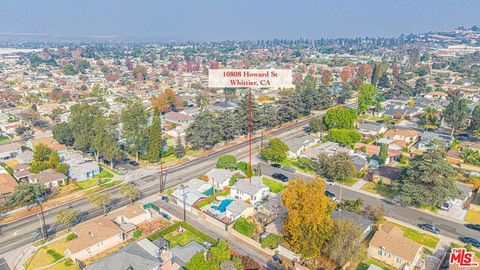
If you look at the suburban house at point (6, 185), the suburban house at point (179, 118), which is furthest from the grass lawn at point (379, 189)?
the suburban house at point (6, 185)

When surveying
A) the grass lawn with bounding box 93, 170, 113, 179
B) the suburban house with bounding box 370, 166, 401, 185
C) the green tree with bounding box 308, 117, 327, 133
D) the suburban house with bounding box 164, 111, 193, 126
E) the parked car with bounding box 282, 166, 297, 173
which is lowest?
the grass lawn with bounding box 93, 170, 113, 179

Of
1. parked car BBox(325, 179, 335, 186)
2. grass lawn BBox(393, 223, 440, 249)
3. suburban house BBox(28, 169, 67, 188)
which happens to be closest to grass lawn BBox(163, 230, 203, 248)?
parked car BBox(325, 179, 335, 186)

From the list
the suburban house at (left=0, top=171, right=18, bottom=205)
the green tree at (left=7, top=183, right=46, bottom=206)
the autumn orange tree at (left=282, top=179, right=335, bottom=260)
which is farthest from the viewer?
the suburban house at (left=0, top=171, right=18, bottom=205)

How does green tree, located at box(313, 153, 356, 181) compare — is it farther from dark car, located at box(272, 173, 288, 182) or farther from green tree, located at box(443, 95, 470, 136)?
green tree, located at box(443, 95, 470, 136)

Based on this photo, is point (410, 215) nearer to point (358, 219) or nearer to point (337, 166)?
point (358, 219)

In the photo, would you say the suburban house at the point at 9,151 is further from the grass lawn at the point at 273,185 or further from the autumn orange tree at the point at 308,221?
the autumn orange tree at the point at 308,221

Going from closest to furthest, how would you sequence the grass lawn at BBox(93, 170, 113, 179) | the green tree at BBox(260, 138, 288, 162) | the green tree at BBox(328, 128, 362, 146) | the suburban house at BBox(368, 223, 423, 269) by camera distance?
the suburban house at BBox(368, 223, 423, 269) → the grass lawn at BBox(93, 170, 113, 179) → the green tree at BBox(260, 138, 288, 162) → the green tree at BBox(328, 128, 362, 146)
